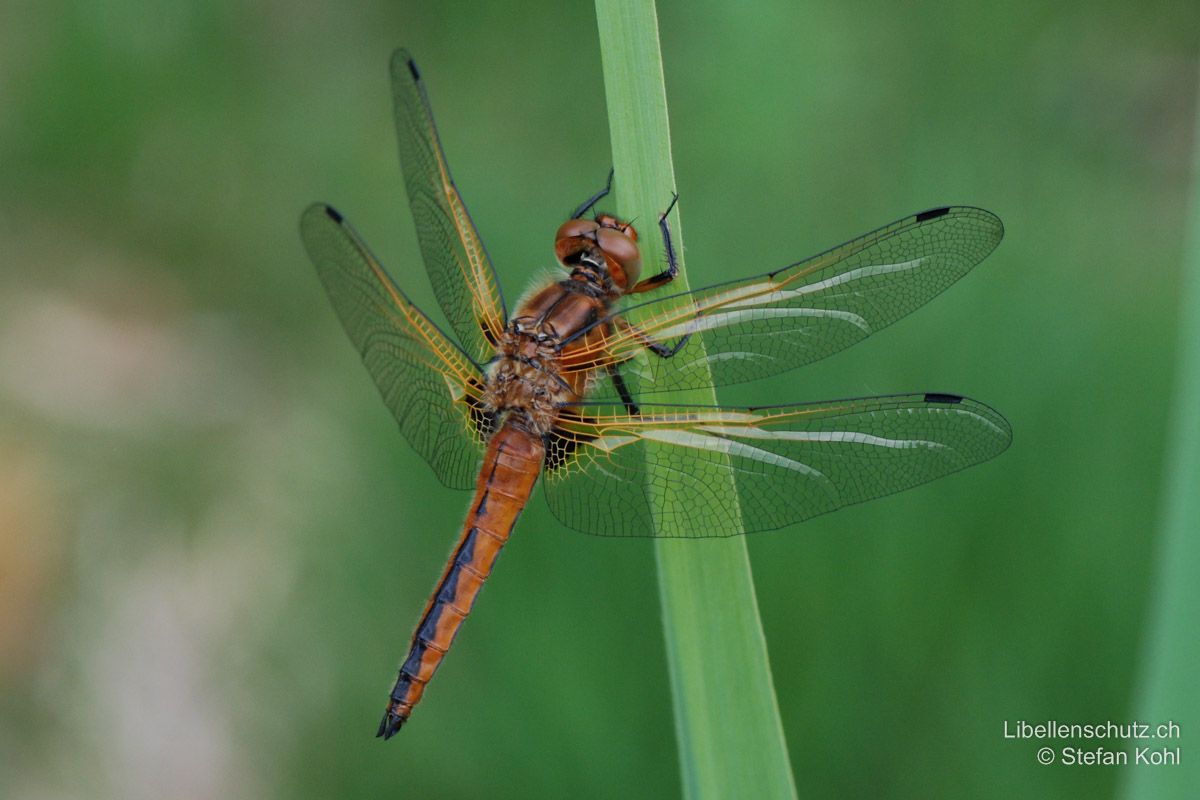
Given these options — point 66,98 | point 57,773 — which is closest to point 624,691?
point 57,773

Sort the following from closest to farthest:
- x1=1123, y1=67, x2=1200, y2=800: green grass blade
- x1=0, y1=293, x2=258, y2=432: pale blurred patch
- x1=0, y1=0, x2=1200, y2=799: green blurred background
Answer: x1=1123, y1=67, x2=1200, y2=800: green grass blade
x1=0, y1=0, x2=1200, y2=799: green blurred background
x1=0, y1=293, x2=258, y2=432: pale blurred patch

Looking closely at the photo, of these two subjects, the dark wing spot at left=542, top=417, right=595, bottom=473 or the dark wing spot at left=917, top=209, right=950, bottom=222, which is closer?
the dark wing spot at left=917, top=209, right=950, bottom=222

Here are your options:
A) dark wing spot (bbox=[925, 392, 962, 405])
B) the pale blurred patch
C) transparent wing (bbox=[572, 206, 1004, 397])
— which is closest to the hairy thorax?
transparent wing (bbox=[572, 206, 1004, 397])

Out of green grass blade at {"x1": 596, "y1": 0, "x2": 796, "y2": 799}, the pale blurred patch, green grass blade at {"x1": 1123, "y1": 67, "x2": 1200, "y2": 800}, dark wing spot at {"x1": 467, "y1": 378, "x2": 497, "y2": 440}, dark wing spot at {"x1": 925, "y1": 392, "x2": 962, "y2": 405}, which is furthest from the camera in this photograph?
the pale blurred patch

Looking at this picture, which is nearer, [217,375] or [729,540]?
[729,540]

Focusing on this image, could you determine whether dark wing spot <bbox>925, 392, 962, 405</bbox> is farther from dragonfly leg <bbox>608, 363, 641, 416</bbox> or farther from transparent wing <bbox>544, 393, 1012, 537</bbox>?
dragonfly leg <bbox>608, 363, 641, 416</bbox>

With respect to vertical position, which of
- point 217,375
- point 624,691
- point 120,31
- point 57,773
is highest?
point 120,31

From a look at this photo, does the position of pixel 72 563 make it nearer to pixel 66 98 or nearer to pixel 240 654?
pixel 240 654

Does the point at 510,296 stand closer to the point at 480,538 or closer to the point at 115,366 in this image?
the point at 480,538

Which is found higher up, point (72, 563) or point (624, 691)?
point (72, 563)
